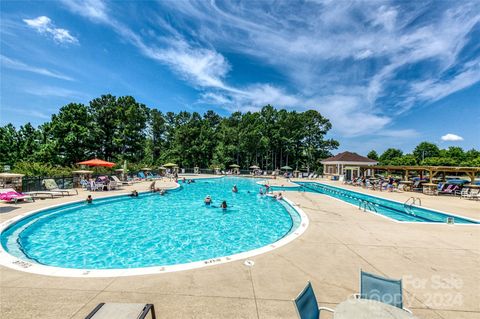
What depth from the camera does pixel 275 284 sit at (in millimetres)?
4293

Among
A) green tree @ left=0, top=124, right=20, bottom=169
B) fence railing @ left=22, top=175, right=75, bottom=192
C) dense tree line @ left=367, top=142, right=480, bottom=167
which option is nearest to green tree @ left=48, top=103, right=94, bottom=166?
green tree @ left=0, top=124, right=20, bottom=169

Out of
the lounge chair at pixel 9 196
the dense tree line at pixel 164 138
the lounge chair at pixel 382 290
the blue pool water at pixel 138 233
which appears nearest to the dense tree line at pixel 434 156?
the dense tree line at pixel 164 138

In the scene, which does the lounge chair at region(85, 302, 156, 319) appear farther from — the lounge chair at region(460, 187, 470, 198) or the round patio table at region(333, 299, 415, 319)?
the lounge chair at region(460, 187, 470, 198)

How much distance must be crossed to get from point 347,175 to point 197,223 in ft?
98.1

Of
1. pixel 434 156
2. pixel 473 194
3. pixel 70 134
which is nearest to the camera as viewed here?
pixel 473 194

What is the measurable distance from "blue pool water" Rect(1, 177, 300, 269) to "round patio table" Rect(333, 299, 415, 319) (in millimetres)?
5639

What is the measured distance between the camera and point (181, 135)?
42469 mm

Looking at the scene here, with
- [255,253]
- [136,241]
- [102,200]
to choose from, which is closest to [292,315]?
[255,253]

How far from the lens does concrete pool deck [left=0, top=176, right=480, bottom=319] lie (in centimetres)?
356

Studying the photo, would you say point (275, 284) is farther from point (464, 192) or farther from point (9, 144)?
point (9, 144)

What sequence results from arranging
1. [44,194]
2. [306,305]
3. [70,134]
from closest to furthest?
[306,305]
[44,194]
[70,134]

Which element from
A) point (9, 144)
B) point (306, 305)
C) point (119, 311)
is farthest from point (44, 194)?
point (9, 144)

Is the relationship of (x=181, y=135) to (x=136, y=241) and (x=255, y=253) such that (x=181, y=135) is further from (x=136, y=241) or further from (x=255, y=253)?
(x=255, y=253)

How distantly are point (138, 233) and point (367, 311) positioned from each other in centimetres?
912
